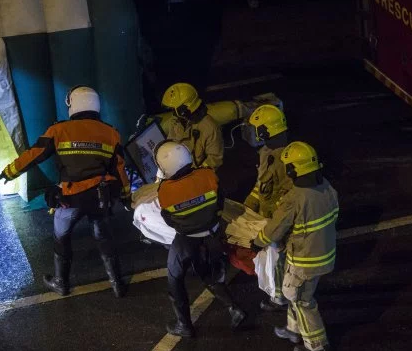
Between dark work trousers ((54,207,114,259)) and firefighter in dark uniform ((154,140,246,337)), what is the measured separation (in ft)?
3.21

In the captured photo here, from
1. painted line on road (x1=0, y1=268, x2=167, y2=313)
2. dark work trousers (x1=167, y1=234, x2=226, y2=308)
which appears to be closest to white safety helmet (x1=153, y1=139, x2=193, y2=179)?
dark work trousers (x1=167, y1=234, x2=226, y2=308)

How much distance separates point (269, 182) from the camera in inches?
271

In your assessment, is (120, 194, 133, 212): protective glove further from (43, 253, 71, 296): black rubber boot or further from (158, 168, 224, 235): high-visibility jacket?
(158, 168, 224, 235): high-visibility jacket

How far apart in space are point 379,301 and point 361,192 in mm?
2231

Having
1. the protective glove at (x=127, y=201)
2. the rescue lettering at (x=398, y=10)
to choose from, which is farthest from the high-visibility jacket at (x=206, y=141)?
the rescue lettering at (x=398, y=10)

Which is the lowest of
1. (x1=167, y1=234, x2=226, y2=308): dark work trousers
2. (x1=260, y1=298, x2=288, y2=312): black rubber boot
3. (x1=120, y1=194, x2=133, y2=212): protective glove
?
(x1=260, y1=298, x2=288, y2=312): black rubber boot

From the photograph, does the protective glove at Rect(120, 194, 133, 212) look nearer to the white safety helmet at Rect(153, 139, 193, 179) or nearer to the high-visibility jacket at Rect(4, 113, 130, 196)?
the high-visibility jacket at Rect(4, 113, 130, 196)

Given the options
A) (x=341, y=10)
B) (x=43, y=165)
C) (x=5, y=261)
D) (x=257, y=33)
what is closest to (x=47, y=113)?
(x=43, y=165)

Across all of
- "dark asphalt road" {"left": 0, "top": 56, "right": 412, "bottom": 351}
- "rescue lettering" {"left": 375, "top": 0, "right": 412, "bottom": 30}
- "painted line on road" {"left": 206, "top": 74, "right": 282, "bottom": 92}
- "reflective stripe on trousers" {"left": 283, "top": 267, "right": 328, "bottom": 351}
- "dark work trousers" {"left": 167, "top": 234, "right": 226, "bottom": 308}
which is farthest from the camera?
"painted line on road" {"left": 206, "top": 74, "right": 282, "bottom": 92}

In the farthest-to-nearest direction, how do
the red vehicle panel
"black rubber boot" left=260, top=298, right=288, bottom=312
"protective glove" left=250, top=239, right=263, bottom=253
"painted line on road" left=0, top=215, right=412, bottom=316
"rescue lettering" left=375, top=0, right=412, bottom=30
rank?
the red vehicle panel
"rescue lettering" left=375, top=0, right=412, bottom=30
"painted line on road" left=0, top=215, right=412, bottom=316
"black rubber boot" left=260, top=298, right=288, bottom=312
"protective glove" left=250, top=239, right=263, bottom=253

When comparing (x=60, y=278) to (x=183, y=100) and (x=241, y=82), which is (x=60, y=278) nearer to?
(x=183, y=100)

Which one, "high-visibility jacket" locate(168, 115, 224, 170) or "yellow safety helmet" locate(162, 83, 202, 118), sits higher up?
"yellow safety helmet" locate(162, 83, 202, 118)

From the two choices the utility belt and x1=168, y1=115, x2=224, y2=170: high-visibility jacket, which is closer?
the utility belt

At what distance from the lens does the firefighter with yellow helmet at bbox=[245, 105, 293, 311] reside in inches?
260
